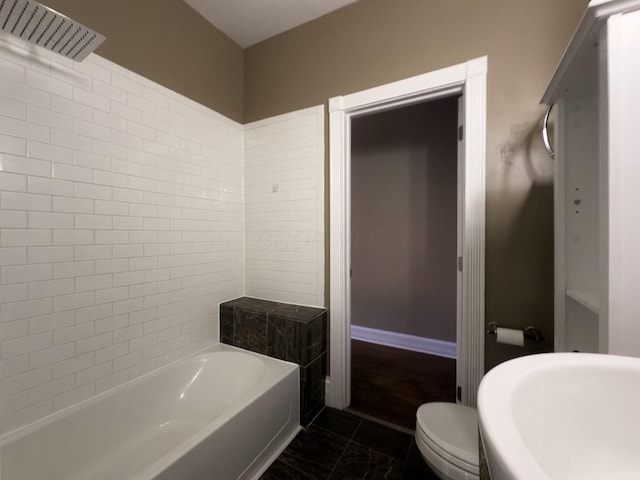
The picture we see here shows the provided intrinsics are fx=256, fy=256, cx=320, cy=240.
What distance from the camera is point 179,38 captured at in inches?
66.7

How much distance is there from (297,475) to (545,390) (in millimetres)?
1339

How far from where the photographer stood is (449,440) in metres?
1.05

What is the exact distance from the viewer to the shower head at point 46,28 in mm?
892

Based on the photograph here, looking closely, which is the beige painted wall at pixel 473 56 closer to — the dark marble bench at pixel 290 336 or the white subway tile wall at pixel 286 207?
the white subway tile wall at pixel 286 207

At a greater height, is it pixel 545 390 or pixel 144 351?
pixel 545 390

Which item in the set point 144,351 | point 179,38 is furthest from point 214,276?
point 179,38

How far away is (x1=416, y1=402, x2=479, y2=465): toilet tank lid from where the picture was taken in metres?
1.00

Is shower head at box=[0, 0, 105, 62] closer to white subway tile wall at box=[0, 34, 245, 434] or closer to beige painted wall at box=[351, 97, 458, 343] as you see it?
white subway tile wall at box=[0, 34, 245, 434]

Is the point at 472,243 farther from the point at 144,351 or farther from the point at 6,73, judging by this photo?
the point at 6,73

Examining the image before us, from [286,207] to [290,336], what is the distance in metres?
0.92

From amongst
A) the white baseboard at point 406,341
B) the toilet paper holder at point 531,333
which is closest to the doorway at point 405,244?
the white baseboard at point 406,341

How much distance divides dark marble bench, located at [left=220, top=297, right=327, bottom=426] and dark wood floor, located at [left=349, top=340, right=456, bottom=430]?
0.37 metres

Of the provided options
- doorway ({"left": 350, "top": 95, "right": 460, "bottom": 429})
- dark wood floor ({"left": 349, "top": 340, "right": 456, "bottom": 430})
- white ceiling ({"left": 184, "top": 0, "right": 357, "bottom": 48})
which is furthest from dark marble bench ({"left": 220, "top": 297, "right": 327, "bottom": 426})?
white ceiling ({"left": 184, "top": 0, "right": 357, "bottom": 48})

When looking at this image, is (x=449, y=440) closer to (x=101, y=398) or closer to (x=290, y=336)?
(x=290, y=336)
